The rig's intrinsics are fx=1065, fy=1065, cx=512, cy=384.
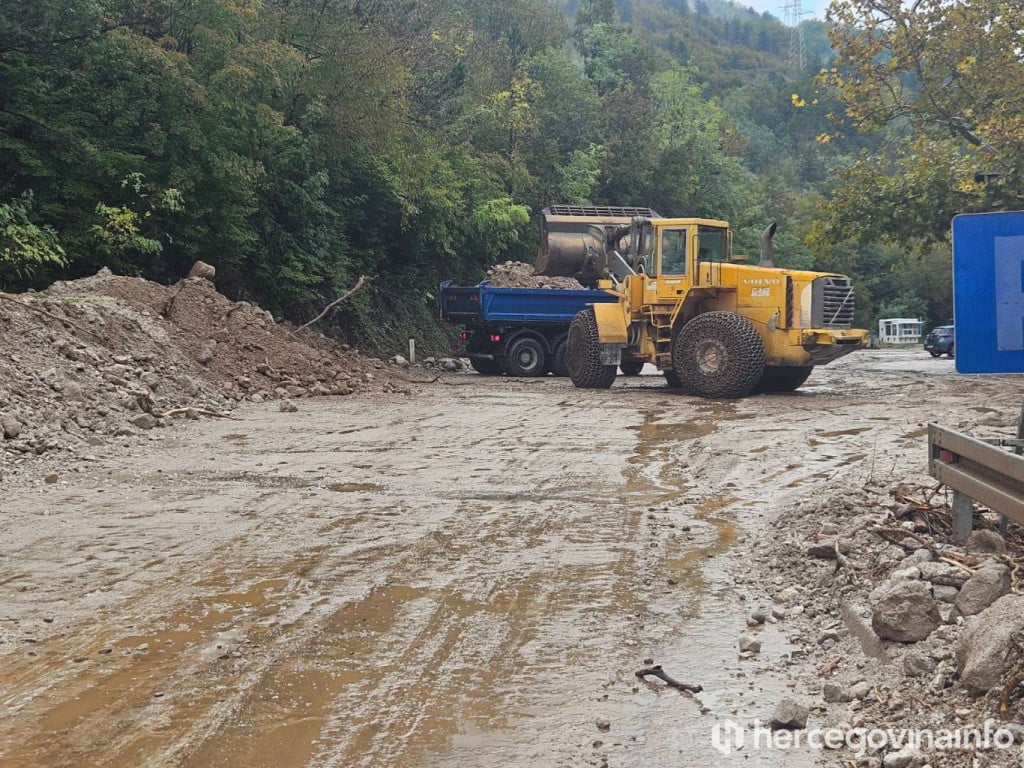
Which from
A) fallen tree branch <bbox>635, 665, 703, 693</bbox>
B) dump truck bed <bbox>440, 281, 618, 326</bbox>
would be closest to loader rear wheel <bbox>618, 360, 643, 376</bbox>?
dump truck bed <bbox>440, 281, 618, 326</bbox>

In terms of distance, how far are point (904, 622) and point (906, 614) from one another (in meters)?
0.04

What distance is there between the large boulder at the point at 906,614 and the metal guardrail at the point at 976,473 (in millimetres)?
586

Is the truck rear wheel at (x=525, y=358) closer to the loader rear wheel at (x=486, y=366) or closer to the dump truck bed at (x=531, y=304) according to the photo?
the dump truck bed at (x=531, y=304)

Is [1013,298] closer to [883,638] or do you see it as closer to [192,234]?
[883,638]

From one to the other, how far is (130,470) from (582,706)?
715cm

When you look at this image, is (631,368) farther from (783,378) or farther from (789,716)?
(789,716)

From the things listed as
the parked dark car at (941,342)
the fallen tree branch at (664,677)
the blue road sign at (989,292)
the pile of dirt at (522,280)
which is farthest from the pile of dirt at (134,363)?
the parked dark car at (941,342)

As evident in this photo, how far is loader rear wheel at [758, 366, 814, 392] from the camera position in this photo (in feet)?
64.0

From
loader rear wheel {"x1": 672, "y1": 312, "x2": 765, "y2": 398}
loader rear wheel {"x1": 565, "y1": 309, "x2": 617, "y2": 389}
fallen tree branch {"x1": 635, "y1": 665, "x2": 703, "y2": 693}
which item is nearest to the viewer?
fallen tree branch {"x1": 635, "y1": 665, "x2": 703, "y2": 693}

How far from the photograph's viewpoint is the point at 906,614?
4.77 meters

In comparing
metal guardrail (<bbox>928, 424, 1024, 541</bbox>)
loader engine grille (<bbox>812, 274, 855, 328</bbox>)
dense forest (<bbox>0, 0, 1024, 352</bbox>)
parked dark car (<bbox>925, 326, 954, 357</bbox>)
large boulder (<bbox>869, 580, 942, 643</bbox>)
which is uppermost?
dense forest (<bbox>0, 0, 1024, 352</bbox>)

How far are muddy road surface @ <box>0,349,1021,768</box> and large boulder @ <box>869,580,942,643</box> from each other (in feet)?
1.58

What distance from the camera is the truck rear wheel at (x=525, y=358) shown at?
2608cm

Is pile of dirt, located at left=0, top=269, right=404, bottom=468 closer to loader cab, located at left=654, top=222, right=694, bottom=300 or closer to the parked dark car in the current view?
loader cab, located at left=654, top=222, right=694, bottom=300
